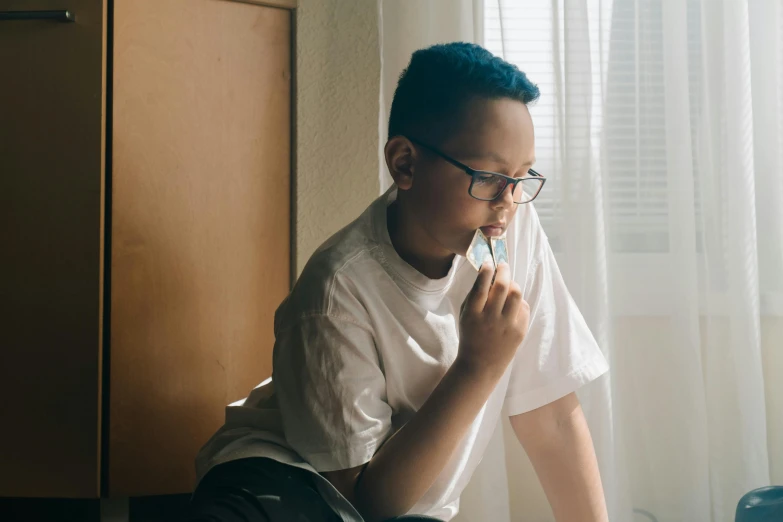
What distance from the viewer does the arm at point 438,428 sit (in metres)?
0.92

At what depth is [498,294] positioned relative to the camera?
38.9 inches

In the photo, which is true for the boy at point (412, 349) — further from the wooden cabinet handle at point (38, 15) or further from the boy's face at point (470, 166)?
the wooden cabinet handle at point (38, 15)

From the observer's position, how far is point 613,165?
1633 millimetres

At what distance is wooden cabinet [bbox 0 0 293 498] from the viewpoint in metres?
1.34

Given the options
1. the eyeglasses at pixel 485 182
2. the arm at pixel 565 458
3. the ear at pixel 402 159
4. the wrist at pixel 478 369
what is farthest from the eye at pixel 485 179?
the arm at pixel 565 458

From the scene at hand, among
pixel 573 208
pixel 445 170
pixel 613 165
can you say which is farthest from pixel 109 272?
pixel 613 165

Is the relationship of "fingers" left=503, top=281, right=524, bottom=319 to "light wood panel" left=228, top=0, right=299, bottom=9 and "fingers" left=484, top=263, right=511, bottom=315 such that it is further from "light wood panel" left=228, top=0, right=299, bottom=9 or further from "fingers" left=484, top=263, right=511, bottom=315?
"light wood panel" left=228, top=0, right=299, bottom=9

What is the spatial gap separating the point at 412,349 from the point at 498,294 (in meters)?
0.15

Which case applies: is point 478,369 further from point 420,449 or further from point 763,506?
point 763,506

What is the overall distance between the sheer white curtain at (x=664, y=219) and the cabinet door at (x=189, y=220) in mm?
303

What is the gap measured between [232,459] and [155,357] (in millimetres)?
550

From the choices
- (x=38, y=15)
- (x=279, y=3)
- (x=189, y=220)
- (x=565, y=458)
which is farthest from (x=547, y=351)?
(x=38, y=15)

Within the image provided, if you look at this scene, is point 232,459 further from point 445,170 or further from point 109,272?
point 109,272

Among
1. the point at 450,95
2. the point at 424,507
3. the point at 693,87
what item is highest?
the point at 693,87
